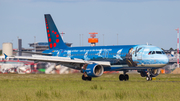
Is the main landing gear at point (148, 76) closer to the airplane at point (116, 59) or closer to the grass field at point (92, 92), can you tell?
the airplane at point (116, 59)

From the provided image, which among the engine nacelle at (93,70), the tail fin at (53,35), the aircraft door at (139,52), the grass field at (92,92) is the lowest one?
the grass field at (92,92)

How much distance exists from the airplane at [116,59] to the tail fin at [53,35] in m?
3.11

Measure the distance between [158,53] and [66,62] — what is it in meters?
11.0

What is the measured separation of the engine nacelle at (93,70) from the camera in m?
35.3

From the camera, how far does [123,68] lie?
3678 centimetres

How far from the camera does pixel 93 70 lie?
35156 mm

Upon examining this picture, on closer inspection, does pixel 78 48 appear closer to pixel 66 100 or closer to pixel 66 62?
pixel 66 62

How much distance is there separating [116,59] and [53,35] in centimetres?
1250

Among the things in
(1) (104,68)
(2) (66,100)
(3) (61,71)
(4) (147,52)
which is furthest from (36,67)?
(2) (66,100)

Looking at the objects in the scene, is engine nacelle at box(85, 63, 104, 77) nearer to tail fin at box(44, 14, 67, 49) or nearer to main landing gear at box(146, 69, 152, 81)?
main landing gear at box(146, 69, 152, 81)

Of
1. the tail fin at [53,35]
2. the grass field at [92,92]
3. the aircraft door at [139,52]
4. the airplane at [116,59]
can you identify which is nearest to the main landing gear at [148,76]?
the airplane at [116,59]

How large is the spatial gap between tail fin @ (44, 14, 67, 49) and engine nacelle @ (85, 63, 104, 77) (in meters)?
9.96

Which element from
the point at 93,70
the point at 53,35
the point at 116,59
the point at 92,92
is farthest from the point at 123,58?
the point at 92,92

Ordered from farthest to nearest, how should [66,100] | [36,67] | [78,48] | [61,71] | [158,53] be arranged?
[36,67] → [61,71] → [78,48] → [158,53] → [66,100]
